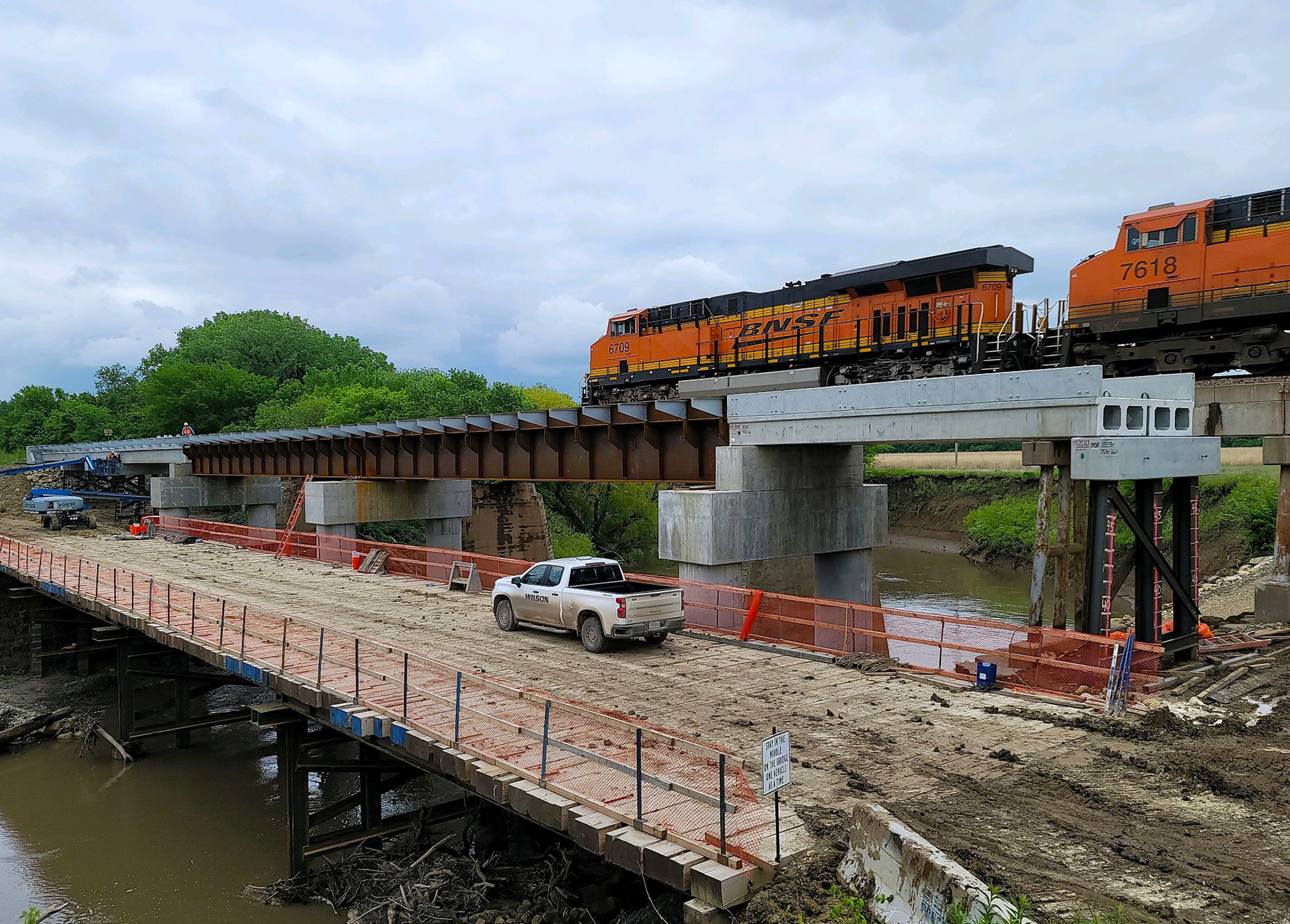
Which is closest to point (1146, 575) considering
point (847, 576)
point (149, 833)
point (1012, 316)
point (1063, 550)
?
point (1063, 550)

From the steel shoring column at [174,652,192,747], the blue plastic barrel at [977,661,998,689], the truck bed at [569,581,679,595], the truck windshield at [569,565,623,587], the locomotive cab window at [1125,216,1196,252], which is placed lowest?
the steel shoring column at [174,652,192,747]

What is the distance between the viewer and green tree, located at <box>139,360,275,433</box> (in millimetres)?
71375

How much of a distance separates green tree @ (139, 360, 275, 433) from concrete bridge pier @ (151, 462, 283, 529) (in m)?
23.0

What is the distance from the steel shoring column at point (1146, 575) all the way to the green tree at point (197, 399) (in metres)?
69.6

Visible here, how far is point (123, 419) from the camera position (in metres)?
83.6

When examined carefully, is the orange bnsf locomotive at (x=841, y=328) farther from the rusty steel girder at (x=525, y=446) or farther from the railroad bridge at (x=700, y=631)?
the rusty steel girder at (x=525, y=446)

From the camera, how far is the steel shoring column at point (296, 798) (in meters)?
13.5

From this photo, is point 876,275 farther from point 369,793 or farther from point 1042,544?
point 369,793

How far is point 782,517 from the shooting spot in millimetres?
19234

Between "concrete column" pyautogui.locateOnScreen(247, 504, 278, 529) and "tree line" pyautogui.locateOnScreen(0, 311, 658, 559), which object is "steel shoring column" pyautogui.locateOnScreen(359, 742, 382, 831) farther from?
"concrete column" pyautogui.locateOnScreen(247, 504, 278, 529)

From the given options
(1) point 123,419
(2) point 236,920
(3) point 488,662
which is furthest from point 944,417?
(1) point 123,419

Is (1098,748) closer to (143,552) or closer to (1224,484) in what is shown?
(143,552)

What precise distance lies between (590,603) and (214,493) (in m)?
39.7

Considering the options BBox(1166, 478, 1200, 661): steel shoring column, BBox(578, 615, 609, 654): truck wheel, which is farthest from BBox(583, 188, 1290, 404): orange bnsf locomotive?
BBox(578, 615, 609, 654): truck wheel
